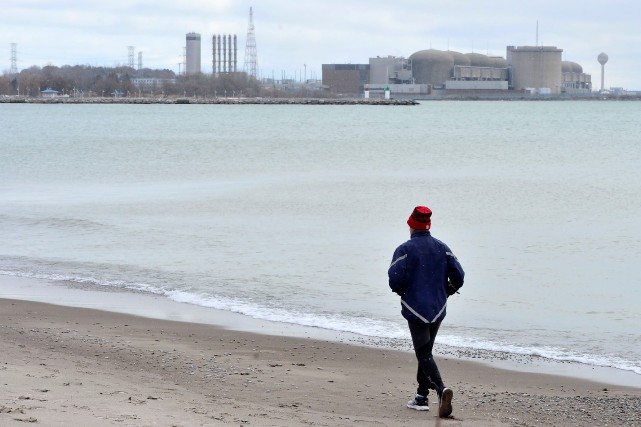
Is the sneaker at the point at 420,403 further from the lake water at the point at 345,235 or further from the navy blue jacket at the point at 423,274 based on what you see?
the lake water at the point at 345,235

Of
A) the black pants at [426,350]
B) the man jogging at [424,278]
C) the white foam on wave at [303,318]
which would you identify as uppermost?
the man jogging at [424,278]

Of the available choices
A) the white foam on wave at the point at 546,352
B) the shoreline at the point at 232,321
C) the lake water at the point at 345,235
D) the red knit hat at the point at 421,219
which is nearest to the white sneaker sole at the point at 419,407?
the red knit hat at the point at 421,219

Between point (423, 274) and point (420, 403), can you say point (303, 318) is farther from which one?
point (423, 274)

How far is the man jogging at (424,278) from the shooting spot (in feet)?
25.5

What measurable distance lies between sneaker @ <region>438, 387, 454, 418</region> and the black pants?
8cm

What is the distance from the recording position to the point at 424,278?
777cm

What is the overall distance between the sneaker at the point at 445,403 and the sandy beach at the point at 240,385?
6cm

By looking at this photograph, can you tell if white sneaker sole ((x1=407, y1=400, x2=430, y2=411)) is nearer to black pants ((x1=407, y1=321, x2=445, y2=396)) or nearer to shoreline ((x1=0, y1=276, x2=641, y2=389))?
black pants ((x1=407, y1=321, x2=445, y2=396))

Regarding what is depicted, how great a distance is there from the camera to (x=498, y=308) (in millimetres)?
14289

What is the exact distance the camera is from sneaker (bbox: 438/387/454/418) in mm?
7848

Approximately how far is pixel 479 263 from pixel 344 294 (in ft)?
14.1

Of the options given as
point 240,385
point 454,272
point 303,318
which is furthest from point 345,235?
point 454,272

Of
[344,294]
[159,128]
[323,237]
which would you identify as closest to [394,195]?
[323,237]

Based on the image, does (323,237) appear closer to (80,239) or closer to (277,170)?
(80,239)
